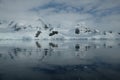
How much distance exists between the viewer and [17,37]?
199 m

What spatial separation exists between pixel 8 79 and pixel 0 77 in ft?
3.71

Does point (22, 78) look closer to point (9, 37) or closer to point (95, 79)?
point (95, 79)

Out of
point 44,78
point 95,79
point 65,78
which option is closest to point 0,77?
point 44,78

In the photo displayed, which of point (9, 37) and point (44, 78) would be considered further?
point (9, 37)

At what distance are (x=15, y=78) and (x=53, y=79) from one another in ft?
10.6

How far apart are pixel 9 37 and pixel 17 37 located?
896 centimetres

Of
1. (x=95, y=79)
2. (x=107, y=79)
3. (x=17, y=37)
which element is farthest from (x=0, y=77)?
(x=17, y=37)

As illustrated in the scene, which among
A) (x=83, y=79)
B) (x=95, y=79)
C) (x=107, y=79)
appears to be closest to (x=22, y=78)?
(x=83, y=79)

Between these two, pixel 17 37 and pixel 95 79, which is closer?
pixel 95 79

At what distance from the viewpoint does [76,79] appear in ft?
47.6

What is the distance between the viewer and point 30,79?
14484mm

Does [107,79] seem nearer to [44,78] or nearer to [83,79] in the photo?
[83,79]

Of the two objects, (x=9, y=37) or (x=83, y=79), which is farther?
(x=9, y=37)

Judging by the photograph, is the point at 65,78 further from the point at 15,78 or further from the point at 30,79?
the point at 15,78
